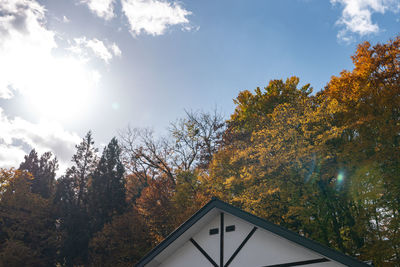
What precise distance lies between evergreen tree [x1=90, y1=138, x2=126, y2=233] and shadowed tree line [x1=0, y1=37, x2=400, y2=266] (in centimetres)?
13

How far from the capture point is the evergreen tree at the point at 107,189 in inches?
1342

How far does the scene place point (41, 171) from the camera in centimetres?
4678

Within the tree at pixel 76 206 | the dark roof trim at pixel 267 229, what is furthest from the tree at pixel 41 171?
the dark roof trim at pixel 267 229

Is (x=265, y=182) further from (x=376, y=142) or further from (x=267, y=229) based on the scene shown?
(x=267, y=229)

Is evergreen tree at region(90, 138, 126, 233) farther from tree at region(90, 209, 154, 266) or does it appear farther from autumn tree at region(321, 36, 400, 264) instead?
autumn tree at region(321, 36, 400, 264)

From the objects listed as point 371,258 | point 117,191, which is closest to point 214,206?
point 371,258

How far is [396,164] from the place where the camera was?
17.2 m

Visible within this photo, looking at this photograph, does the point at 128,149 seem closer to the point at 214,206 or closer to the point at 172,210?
the point at 172,210

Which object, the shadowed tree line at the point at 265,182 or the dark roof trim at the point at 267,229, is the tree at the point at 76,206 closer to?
the shadowed tree line at the point at 265,182

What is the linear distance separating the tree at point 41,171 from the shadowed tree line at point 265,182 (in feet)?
20.0

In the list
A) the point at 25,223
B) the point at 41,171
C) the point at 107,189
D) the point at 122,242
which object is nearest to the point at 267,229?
the point at 122,242

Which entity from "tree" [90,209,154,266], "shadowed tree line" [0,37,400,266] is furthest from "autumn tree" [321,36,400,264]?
"tree" [90,209,154,266]

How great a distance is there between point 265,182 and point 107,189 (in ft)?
76.5

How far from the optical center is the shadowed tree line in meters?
17.7
